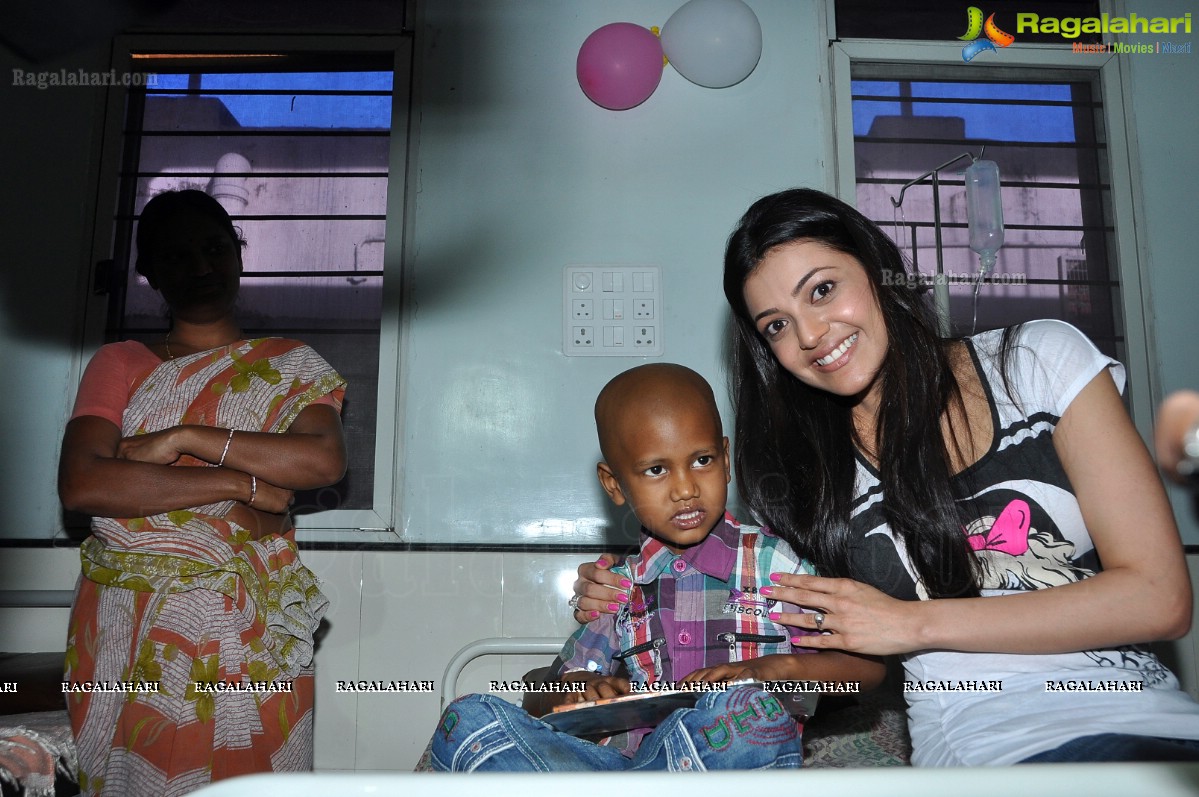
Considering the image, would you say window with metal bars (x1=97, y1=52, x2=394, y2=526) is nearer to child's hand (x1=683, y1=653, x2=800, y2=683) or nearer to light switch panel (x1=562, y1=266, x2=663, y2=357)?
light switch panel (x1=562, y1=266, x2=663, y2=357)

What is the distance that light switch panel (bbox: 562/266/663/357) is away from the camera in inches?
101

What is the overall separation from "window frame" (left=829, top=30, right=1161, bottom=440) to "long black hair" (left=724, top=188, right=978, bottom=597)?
128 cm

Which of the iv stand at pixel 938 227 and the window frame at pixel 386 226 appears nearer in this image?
the window frame at pixel 386 226

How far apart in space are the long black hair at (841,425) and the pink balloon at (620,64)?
128cm

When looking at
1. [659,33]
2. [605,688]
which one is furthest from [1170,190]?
[605,688]

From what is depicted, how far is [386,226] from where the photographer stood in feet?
8.75

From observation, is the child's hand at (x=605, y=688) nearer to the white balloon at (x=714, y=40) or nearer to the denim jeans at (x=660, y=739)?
the denim jeans at (x=660, y=739)

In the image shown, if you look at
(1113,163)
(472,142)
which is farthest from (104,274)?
(1113,163)

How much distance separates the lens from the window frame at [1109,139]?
267 cm

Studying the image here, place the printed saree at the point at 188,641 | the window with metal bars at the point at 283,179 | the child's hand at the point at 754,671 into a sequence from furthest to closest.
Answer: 1. the window with metal bars at the point at 283,179
2. the printed saree at the point at 188,641
3. the child's hand at the point at 754,671

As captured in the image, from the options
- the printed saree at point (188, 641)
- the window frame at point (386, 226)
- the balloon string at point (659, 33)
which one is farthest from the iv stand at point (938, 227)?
the printed saree at point (188, 641)

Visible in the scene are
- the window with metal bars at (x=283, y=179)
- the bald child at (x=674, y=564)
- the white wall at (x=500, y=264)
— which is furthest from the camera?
the window with metal bars at (x=283, y=179)

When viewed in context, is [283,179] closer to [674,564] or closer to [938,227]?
[674,564]

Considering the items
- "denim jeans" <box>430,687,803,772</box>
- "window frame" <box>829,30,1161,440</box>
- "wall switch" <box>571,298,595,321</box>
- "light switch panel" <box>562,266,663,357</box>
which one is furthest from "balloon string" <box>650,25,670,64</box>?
"denim jeans" <box>430,687,803,772</box>
